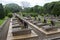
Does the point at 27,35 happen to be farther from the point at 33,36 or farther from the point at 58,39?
the point at 58,39

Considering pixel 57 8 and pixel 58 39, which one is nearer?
pixel 58 39

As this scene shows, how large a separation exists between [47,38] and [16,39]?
0.56 m

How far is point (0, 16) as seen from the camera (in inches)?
1075

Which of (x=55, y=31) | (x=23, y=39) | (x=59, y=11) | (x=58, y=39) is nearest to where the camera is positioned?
(x=23, y=39)

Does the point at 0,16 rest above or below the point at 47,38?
below

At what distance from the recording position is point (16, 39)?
7.38ft

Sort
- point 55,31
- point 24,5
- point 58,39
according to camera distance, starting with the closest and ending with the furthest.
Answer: point 58,39
point 55,31
point 24,5

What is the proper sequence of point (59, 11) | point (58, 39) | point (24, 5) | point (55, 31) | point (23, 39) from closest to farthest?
point (23, 39), point (58, 39), point (55, 31), point (59, 11), point (24, 5)

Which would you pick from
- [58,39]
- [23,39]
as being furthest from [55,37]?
[23,39]

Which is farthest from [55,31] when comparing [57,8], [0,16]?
[0,16]

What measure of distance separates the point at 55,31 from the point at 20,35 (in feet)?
2.30

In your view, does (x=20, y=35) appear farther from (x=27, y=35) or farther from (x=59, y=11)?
(x=59, y=11)

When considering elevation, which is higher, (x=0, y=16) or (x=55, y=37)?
(x=55, y=37)

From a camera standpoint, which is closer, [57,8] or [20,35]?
[20,35]
